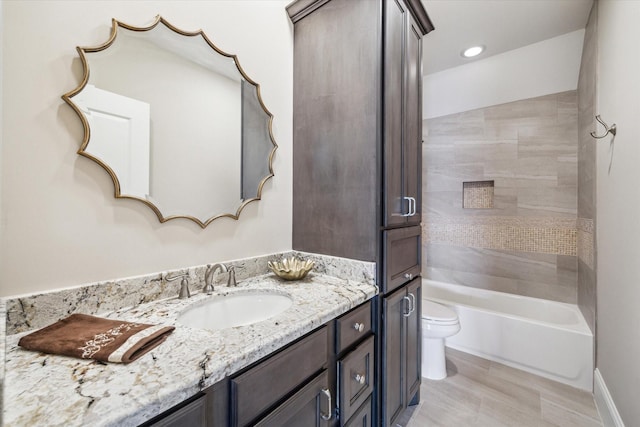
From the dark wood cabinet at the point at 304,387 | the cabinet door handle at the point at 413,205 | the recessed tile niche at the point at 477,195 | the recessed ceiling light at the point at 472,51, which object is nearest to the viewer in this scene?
the dark wood cabinet at the point at 304,387

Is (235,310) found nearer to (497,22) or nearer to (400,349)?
(400,349)

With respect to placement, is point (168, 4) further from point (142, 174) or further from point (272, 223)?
point (272, 223)

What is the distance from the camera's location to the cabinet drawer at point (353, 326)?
3.22ft

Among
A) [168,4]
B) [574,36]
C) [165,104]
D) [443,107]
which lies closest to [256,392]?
[165,104]

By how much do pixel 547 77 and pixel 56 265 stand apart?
3.57 metres

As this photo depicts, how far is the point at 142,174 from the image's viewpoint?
99cm

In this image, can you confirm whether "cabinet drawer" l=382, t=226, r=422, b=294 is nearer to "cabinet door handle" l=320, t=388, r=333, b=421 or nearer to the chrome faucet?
"cabinet door handle" l=320, t=388, r=333, b=421

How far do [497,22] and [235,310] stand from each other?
2831mm

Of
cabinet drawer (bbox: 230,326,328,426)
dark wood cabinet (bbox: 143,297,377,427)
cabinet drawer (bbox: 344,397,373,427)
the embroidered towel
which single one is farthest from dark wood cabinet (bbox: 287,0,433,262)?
the embroidered towel

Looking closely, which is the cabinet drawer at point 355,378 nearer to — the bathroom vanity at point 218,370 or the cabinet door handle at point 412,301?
the bathroom vanity at point 218,370

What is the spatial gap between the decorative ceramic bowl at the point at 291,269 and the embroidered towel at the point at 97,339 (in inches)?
22.1

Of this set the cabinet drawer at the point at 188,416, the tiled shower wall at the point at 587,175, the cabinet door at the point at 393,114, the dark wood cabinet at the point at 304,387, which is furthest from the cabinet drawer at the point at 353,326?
the tiled shower wall at the point at 587,175

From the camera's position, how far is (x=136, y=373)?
546 millimetres

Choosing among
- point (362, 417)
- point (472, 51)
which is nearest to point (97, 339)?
point (362, 417)
